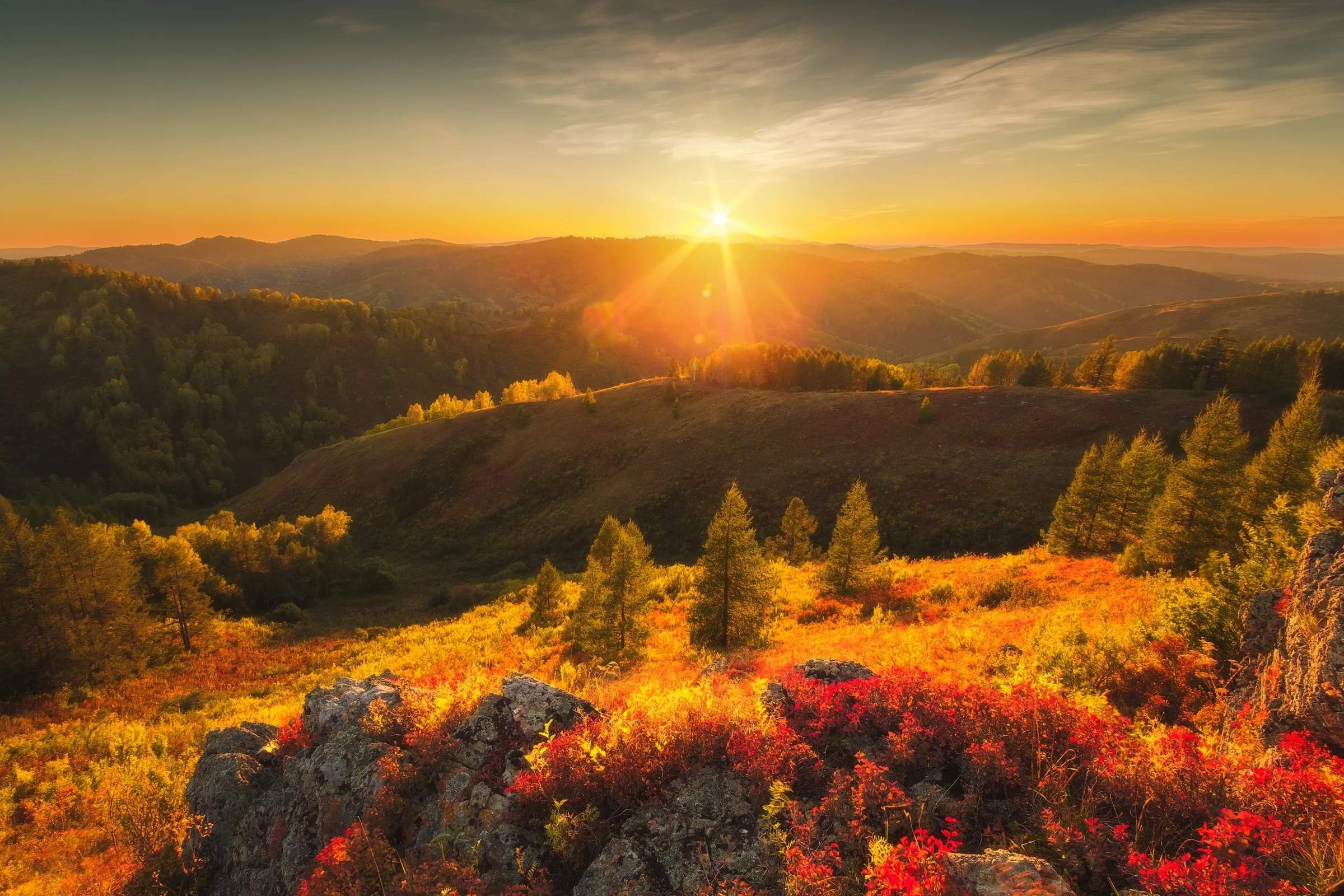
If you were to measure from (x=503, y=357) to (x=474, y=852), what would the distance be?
7708 inches

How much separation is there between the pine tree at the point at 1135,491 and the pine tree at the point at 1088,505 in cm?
36

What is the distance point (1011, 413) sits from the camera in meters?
59.6

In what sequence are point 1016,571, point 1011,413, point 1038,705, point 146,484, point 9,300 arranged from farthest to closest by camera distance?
1. point 9,300
2. point 146,484
3. point 1011,413
4. point 1016,571
5. point 1038,705

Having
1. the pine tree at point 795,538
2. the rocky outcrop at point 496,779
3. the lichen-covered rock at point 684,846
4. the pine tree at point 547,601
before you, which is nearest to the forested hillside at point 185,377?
the pine tree at point 547,601

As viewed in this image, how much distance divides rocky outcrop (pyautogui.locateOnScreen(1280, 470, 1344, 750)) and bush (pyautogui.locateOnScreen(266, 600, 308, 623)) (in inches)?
2037

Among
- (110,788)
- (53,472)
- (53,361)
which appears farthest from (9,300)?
(110,788)

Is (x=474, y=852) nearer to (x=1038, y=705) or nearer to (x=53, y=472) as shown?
(x=1038, y=705)

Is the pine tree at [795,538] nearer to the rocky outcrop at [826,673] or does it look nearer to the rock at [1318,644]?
the rocky outcrop at [826,673]

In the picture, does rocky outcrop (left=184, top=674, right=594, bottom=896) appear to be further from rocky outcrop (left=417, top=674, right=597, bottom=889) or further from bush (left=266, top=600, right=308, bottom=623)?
bush (left=266, top=600, right=308, bottom=623)

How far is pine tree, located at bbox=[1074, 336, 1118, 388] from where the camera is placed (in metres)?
77.1

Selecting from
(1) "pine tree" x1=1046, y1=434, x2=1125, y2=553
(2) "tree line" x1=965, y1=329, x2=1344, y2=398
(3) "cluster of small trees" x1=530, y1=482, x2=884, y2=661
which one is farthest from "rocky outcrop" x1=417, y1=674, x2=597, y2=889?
(2) "tree line" x1=965, y1=329, x2=1344, y2=398

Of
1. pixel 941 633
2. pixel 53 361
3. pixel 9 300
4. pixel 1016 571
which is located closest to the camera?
pixel 941 633

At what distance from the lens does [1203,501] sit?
24203 millimetres

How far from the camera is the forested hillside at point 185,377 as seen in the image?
118375 mm
